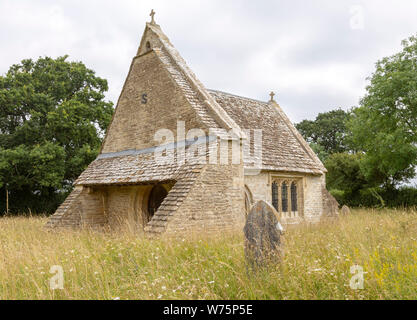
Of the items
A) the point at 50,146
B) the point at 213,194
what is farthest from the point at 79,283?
the point at 50,146

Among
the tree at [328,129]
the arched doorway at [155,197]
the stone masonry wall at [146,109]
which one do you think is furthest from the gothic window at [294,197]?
the tree at [328,129]

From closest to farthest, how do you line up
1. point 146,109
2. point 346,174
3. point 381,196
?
1. point 146,109
2. point 381,196
3. point 346,174

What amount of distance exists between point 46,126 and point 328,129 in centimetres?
3483

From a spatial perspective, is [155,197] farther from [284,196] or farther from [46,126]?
[46,126]

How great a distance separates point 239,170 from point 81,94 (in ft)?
57.4

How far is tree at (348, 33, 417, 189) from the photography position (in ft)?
63.3

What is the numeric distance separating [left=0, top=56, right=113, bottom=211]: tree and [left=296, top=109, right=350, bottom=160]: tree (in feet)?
97.4

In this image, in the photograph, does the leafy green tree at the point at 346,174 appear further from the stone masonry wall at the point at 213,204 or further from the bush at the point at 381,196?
the stone masonry wall at the point at 213,204

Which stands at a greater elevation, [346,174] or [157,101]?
[157,101]

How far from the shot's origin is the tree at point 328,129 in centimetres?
4397

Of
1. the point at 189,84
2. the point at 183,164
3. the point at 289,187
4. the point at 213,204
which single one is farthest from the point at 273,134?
the point at 213,204

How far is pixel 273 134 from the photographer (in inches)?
677

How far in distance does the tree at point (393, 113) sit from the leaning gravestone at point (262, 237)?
17451mm

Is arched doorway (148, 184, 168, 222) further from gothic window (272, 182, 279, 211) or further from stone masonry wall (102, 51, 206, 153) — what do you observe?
gothic window (272, 182, 279, 211)
